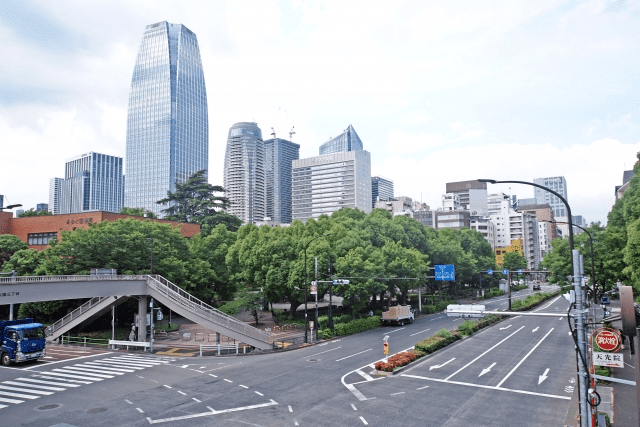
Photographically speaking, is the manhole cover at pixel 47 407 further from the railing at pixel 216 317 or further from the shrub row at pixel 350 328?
the shrub row at pixel 350 328

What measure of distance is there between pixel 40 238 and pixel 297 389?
56370 millimetres

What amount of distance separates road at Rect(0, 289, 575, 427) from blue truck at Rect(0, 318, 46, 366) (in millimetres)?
1200

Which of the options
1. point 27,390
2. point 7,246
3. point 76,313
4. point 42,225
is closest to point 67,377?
point 27,390

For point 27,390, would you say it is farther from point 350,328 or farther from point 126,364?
point 350,328

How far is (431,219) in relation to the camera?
15925cm

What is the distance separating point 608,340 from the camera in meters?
17.1

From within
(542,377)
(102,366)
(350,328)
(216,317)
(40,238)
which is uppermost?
(40,238)

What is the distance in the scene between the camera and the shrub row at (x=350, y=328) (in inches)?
1735

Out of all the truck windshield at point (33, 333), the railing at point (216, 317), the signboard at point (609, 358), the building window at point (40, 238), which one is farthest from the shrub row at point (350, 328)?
the building window at point (40, 238)

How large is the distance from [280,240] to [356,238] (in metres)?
9.21

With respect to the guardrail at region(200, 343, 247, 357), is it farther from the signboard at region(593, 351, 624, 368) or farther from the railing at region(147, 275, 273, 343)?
the signboard at region(593, 351, 624, 368)

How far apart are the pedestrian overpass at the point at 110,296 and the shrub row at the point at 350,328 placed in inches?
262

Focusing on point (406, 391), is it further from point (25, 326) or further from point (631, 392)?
point (25, 326)

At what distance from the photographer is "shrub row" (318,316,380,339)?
44062 mm
